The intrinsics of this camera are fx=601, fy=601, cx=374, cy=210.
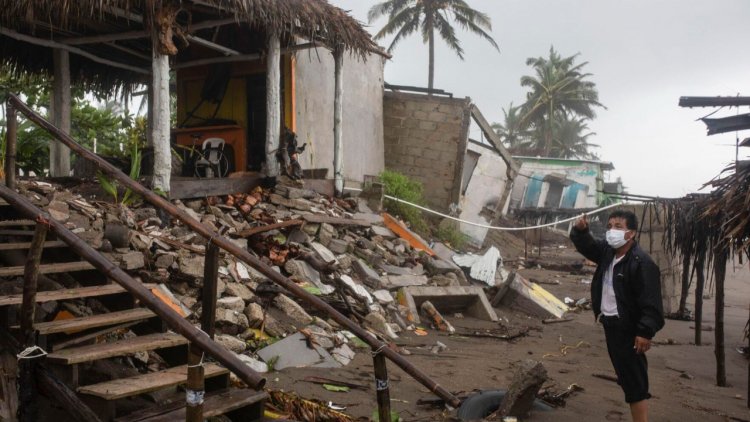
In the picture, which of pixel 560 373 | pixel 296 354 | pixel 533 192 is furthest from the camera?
pixel 533 192

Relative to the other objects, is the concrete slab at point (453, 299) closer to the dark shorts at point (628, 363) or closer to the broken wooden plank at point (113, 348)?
the dark shorts at point (628, 363)

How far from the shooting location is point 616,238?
4445 millimetres

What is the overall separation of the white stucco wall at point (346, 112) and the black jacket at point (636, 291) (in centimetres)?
830

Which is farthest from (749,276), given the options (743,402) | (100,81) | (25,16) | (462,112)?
(25,16)

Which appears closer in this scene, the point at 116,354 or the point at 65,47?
the point at 116,354

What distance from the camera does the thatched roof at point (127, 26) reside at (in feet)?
25.7

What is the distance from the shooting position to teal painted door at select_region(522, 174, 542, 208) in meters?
32.7

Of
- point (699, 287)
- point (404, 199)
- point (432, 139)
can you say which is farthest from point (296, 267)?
point (432, 139)

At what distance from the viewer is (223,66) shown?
12500mm

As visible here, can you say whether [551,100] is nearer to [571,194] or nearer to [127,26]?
[571,194]

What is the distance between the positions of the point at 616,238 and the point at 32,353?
385 centimetres

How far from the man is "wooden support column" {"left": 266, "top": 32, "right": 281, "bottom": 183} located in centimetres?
656

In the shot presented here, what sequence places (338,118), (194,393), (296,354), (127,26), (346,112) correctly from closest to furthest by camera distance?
(194,393) < (296,354) < (127,26) < (338,118) < (346,112)

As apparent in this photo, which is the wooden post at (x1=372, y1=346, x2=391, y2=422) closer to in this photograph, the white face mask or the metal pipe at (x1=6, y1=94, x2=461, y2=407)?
the metal pipe at (x1=6, y1=94, x2=461, y2=407)
